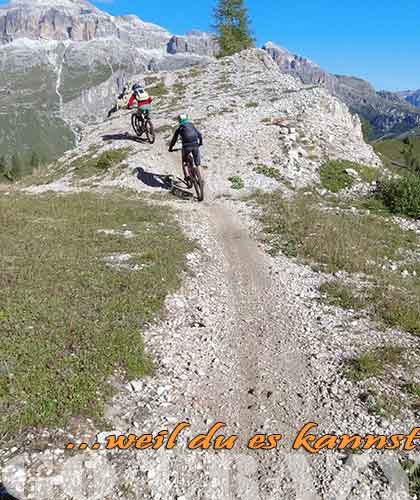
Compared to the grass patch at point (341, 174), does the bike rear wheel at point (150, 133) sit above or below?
above

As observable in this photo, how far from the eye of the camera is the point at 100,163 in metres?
27.9

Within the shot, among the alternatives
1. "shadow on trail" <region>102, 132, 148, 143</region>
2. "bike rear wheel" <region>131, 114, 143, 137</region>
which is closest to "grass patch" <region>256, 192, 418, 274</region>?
"bike rear wheel" <region>131, 114, 143, 137</region>

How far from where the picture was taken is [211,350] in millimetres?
8961

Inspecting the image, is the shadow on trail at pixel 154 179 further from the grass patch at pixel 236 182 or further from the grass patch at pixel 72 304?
the grass patch at pixel 72 304

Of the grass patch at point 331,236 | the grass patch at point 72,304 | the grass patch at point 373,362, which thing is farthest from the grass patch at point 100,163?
the grass patch at point 373,362

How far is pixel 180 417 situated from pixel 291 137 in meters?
26.0

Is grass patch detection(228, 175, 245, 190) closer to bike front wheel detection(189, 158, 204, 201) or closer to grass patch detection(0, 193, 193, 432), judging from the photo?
bike front wheel detection(189, 158, 204, 201)

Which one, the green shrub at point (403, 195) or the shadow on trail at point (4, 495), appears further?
the green shrub at point (403, 195)

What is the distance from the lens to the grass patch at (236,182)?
2380 cm

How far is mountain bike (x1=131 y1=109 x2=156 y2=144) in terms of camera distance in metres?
29.1

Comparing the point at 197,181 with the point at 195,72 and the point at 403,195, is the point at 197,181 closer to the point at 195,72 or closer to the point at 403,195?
the point at 403,195

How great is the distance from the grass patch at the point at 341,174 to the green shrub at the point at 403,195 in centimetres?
242

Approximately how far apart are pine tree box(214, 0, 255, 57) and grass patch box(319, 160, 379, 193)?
56.3 metres
